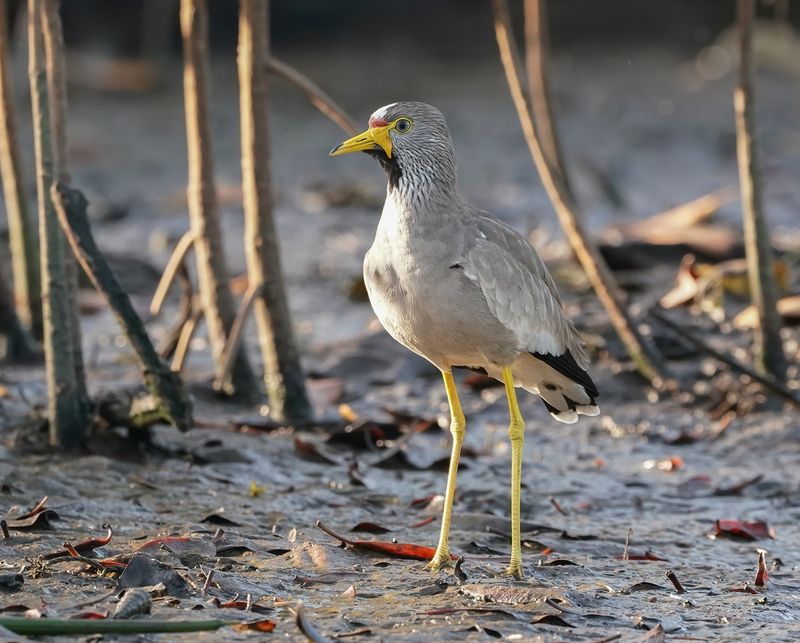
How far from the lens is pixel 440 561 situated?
4.29 m

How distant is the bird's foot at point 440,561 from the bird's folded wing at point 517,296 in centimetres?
73

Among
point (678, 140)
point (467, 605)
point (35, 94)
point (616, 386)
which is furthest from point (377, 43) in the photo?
point (467, 605)

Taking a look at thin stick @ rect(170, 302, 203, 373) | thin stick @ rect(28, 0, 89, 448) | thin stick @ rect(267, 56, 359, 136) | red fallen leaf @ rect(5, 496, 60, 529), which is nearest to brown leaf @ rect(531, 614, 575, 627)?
red fallen leaf @ rect(5, 496, 60, 529)

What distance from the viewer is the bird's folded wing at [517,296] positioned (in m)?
4.33

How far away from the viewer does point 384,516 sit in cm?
501

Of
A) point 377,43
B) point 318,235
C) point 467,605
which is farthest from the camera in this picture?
point 377,43

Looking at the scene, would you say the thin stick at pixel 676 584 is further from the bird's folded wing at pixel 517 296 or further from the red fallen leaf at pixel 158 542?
the red fallen leaf at pixel 158 542

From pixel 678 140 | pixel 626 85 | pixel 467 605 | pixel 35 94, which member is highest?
pixel 626 85

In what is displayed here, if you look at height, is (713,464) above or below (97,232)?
below

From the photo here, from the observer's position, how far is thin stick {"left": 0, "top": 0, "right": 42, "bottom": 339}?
252 inches

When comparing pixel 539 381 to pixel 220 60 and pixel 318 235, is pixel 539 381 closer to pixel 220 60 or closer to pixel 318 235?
pixel 318 235

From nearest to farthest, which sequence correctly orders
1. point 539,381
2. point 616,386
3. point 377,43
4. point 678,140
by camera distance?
Answer: point 539,381, point 616,386, point 678,140, point 377,43

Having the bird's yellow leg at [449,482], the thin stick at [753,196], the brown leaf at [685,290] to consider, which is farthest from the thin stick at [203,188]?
the brown leaf at [685,290]

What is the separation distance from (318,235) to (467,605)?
6074 mm
